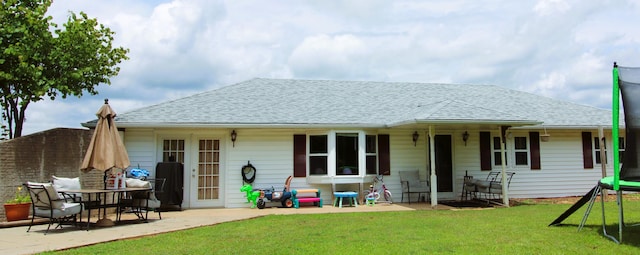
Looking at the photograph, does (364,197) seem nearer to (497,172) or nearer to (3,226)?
(497,172)

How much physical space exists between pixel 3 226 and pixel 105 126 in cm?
264

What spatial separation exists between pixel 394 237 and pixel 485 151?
25.7ft

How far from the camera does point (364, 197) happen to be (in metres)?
13.1

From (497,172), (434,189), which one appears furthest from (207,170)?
(497,172)

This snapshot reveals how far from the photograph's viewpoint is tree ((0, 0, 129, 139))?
35.1 ft

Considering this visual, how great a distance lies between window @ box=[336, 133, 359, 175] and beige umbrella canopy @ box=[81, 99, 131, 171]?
5583 millimetres

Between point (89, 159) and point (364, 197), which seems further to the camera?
point (364, 197)

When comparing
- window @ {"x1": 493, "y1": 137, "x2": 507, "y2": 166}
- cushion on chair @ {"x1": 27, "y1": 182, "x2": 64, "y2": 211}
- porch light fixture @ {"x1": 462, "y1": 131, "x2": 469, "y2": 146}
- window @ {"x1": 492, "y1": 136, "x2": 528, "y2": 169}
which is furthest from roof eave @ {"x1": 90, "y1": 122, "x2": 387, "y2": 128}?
window @ {"x1": 492, "y1": 136, "x2": 528, "y2": 169}

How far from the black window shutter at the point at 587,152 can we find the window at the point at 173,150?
1204cm

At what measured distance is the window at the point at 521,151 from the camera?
14.4m

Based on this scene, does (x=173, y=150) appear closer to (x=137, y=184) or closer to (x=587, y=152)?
(x=137, y=184)

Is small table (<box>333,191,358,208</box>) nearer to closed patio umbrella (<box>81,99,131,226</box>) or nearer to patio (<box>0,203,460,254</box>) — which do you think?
patio (<box>0,203,460,254</box>)

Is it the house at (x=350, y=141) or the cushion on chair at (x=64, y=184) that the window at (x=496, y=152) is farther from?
the cushion on chair at (x=64, y=184)

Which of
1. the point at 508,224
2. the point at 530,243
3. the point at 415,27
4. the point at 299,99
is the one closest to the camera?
the point at 530,243
